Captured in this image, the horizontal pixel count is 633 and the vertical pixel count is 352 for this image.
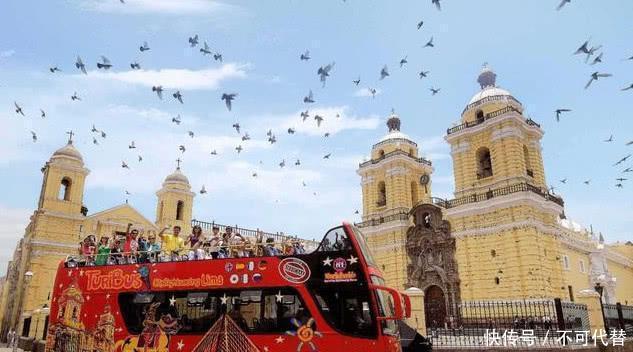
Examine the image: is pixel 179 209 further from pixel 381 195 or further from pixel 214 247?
pixel 214 247

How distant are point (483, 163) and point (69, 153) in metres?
33.5

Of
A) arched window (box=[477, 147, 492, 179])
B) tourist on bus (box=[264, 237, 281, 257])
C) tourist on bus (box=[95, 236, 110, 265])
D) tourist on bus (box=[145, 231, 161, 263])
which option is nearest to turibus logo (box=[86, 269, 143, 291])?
tourist on bus (box=[95, 236, 110, 265])

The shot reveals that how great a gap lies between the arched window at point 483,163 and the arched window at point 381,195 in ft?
28.8

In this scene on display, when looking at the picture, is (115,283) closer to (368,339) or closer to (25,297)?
(368,339)

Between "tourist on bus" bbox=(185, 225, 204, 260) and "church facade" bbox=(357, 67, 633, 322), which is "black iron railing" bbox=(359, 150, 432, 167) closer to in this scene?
"church facade" bbox=(357, 67, 633, 322)

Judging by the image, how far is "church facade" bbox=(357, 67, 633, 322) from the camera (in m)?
27.9

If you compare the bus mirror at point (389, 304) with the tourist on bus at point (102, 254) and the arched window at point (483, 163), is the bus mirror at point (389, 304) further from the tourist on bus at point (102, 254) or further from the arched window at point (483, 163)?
the arched window at point (483, 163)

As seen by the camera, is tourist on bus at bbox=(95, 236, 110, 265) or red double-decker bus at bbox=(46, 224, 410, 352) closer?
red double-decker bus at bbox=(46, 224, 410, 352)

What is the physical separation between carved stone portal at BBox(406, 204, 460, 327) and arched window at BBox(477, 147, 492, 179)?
13.8 ft

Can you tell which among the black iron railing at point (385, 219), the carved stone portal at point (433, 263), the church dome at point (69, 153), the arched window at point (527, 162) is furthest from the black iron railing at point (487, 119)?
the church dome at point (69, 153)

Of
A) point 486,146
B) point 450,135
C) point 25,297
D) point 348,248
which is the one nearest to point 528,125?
point 486,146

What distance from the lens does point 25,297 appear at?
1243 inches

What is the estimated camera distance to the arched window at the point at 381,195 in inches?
1528

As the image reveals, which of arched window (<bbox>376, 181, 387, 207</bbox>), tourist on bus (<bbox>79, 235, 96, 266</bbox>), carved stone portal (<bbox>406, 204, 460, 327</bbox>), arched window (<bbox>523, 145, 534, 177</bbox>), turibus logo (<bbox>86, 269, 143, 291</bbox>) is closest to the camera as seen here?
turibus logo (<bbox>86, 269, 143, 291</bbox>)
